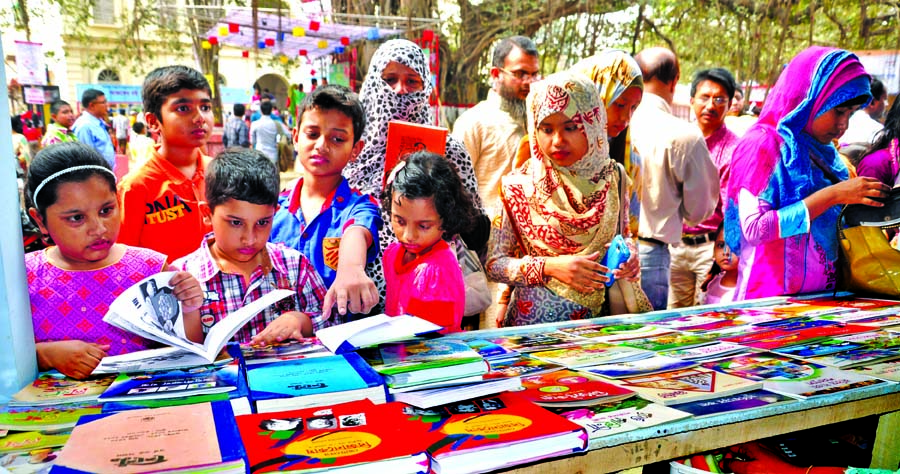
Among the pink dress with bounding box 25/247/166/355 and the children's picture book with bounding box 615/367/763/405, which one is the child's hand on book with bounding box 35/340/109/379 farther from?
the children's picture book with bounding box 615/367/763/405

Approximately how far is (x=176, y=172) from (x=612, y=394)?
4.82 feet

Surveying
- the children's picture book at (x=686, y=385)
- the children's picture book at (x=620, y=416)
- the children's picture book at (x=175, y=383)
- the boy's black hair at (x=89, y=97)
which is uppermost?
the boy's black hair at (x=89, y=97)

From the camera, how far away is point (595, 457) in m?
0.94

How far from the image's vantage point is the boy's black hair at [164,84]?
1.88 meters

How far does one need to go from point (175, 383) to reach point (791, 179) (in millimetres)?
1916

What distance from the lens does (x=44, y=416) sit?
3.14ft

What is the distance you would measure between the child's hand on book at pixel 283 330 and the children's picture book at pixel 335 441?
0.48 meters

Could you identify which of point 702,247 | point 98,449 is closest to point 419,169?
point 98,449

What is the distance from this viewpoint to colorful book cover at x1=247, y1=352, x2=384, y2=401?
1.04m

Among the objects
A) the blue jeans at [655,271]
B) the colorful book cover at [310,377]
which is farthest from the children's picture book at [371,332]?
the blue jeans at [655,271]

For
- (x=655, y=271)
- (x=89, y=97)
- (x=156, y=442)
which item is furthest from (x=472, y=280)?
(x=89, y=97)

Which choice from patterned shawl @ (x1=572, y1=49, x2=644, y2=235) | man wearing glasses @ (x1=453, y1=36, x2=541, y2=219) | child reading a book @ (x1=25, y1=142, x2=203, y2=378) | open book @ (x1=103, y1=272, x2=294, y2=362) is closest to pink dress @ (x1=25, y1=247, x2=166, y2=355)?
child reading a book @ (x1=25, y1=142, x2=203, y2=378)

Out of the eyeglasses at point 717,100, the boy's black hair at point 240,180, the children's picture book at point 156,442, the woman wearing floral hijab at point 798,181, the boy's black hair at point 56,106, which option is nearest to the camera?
the children's picture book at point 156,442

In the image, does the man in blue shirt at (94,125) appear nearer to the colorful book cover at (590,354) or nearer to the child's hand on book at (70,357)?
the child's hand on book at (70,357)
